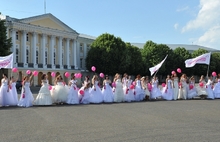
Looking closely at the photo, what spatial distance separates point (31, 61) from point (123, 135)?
55.3 m

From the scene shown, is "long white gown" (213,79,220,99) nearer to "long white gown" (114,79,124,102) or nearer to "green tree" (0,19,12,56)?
"long white gown" (114,79,124,102)

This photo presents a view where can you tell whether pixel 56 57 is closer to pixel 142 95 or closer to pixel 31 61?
pixel 31 61

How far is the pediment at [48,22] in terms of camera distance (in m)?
58.9

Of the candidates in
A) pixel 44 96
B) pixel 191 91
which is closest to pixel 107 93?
pixel 44 96

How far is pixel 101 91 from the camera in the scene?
20234 mm

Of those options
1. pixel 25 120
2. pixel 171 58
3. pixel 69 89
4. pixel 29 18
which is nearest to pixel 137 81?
pixel 69 89

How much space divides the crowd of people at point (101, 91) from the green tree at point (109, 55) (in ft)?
128

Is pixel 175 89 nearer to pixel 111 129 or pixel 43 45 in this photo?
pixel 111 129

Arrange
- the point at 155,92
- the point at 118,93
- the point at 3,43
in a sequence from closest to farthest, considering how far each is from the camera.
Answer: the point at 118,93 < the point at 155,92 < the point at 3,43

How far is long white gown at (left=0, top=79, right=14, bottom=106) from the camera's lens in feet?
56.4

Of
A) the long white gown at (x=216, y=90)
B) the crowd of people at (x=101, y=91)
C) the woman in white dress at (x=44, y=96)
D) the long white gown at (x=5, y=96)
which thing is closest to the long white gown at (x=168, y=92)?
the crowd of people at (x=101, y=91)

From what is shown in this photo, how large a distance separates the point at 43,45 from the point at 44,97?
47.2 m

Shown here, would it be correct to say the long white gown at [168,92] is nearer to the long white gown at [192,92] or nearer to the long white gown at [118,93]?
the long white gown at [192,92]

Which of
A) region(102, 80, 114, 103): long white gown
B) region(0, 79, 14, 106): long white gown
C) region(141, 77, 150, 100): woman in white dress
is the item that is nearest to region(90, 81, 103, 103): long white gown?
region(102, 80, 114, 103): long white gown
